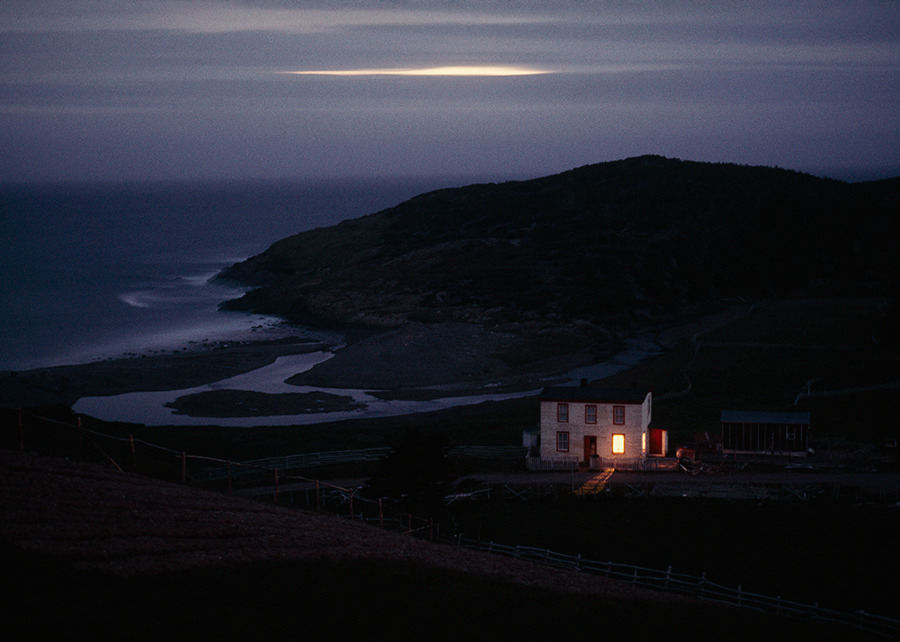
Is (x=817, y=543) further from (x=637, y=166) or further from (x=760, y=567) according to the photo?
(x=637, y=166)

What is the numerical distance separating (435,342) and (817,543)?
5531cm

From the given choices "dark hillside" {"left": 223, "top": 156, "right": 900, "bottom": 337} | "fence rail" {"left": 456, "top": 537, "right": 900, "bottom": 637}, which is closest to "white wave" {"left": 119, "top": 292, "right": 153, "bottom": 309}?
"dark hillside" {"left": 223, "top": 156, "right": 900, "bottom": 337}

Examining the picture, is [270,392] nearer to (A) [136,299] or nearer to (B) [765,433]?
(B) [765,433]

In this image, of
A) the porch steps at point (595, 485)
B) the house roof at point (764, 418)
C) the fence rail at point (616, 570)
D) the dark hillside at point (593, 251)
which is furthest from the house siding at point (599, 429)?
the dark hillside at point (593, 251)

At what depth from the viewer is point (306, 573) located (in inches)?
728

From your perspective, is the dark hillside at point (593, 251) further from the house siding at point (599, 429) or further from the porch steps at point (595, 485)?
the porch steps at point (595, 485)

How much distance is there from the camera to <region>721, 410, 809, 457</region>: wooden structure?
3953cm

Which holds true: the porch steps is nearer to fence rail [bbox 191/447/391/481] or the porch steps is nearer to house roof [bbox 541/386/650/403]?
house roof [bbox 541/386/650/403]

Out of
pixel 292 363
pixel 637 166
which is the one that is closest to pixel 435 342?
pixel 292 363

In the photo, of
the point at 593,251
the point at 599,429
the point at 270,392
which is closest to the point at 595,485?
the point at 599,429

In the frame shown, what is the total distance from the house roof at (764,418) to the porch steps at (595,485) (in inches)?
253

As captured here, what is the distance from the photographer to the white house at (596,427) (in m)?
39.8

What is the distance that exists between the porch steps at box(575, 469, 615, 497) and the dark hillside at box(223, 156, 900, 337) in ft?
181

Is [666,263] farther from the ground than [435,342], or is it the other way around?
[666,263]
